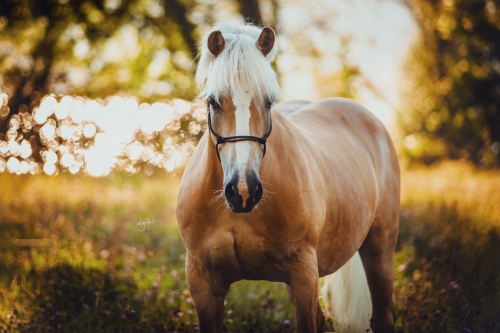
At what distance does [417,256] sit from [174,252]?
2787mm

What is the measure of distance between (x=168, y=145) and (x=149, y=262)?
1364mm

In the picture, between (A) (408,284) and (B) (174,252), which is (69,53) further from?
(A) (408,284)

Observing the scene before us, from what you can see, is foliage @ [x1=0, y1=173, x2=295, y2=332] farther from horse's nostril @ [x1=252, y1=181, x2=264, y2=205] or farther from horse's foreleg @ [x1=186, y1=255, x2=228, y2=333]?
horse's nostril @ [x1=252, y1=181, x2=264, y2=205]

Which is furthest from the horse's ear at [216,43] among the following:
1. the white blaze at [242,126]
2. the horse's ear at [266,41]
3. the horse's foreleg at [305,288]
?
the horse's foreleg at [305,288]

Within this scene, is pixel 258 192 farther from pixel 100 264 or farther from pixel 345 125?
pixel 100 264

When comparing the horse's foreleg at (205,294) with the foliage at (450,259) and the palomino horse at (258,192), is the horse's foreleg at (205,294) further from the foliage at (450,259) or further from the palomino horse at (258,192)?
the foliage at (450,259)

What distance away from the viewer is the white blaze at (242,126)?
7.09ft

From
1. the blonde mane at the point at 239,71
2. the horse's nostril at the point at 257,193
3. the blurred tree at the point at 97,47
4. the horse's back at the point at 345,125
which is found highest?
the blurred tree at the point at 97,47

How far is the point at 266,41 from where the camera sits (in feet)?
8.13

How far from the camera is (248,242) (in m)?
2.53

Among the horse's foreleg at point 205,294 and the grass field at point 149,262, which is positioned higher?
the horse's foreleg at point 205,294

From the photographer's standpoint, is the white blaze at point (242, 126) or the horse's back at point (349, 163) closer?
the white blaze at point (242, 126)

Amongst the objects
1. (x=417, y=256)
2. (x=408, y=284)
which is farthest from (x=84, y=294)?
(x=417, y=256)

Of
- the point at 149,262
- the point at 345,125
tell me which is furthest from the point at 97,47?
the point at 345,125
